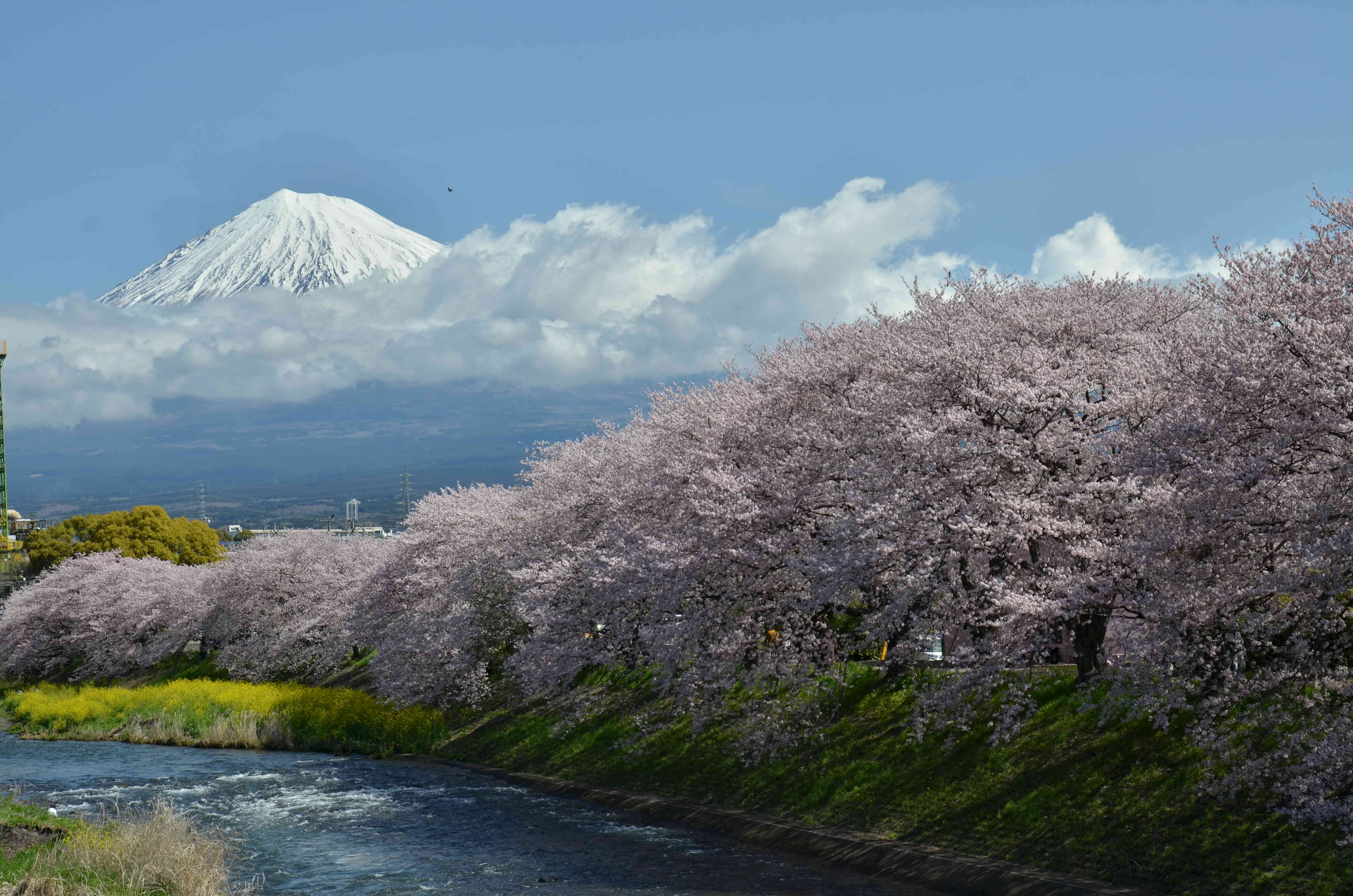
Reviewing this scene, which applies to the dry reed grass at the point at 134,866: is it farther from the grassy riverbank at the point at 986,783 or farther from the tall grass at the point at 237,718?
the tall grass at the point at 237,718

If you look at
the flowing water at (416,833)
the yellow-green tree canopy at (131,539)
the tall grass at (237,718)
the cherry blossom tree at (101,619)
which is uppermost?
the yellow-green tree canopy at (131,539)

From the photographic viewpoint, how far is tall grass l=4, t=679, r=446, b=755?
45156mm

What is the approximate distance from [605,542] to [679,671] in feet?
18.5

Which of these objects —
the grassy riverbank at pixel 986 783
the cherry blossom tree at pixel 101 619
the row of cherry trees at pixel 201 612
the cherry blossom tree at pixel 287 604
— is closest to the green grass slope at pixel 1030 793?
the grassy riverbank at pixel 986 783

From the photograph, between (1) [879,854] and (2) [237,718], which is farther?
(2) [237,718]

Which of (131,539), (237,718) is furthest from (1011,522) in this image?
(131,539)

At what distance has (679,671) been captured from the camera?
3130 centimetres

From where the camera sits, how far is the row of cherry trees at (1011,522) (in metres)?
16.6

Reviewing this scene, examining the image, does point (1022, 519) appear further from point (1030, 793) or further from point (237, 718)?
point (237, 718)

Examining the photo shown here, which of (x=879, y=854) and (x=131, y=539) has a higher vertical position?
(x=131, y=539)

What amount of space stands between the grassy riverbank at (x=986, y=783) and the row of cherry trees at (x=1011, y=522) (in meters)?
0.85

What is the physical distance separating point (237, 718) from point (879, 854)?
3452 centimetres

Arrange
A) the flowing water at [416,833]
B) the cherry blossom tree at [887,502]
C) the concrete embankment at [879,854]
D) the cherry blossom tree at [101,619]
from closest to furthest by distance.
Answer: the concrete embankment at [879,854]
the cherry blossom tree at [887,502]
the flowing water at [416,833]
the cherry blossom tree at [101,619]

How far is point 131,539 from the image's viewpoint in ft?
281
